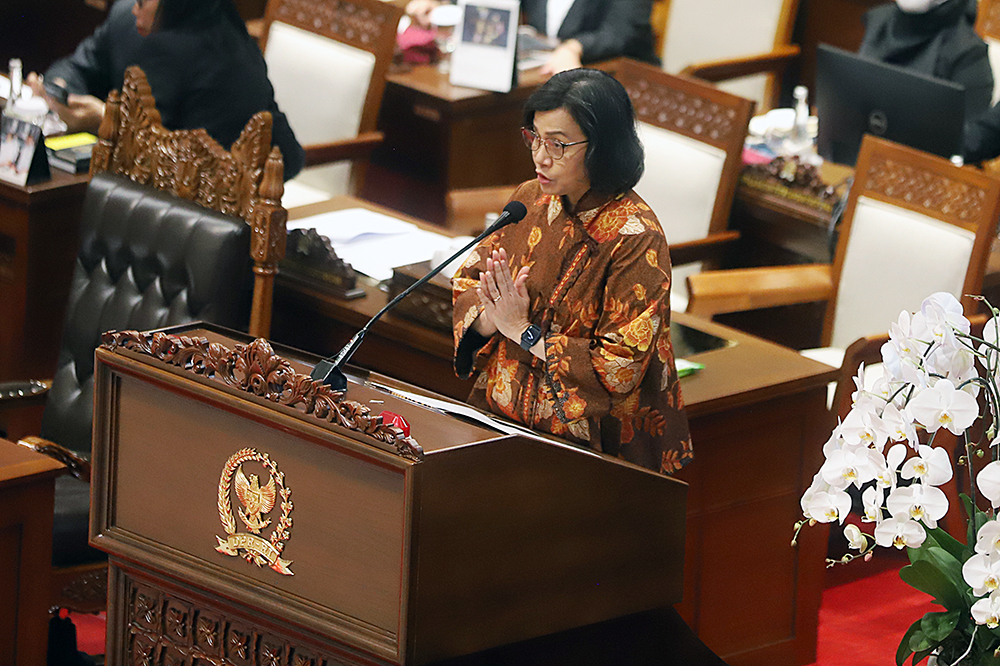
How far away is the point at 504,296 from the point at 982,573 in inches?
41.1

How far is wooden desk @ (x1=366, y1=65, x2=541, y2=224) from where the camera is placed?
4.65m

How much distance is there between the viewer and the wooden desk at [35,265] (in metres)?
3.32

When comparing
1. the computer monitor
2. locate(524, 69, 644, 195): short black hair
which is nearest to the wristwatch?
locate(524, 69, 644, 195): short black hair

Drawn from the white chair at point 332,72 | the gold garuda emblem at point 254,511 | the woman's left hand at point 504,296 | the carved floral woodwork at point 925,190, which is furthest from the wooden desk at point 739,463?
the white chair at point 332,72

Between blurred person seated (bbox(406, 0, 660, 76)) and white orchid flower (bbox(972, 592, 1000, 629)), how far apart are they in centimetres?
385

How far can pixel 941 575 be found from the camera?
138cm

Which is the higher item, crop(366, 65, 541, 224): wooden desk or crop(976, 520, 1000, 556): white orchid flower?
crop(976, 520, 1000, 556): white orchid flower

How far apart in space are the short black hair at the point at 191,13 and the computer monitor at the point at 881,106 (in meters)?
1.67

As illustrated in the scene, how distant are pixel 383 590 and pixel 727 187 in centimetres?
250

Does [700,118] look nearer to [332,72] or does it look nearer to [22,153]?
[332,72]

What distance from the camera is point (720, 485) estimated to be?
9.01 ft

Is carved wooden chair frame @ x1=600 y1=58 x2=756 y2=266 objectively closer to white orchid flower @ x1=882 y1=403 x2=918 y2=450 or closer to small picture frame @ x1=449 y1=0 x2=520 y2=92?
small picture frame @ x1=449 y1=0 x2=520 y2=92

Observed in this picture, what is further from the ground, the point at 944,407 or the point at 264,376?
the point at 944,407

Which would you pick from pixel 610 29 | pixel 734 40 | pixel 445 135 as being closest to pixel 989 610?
pixel 445 135
